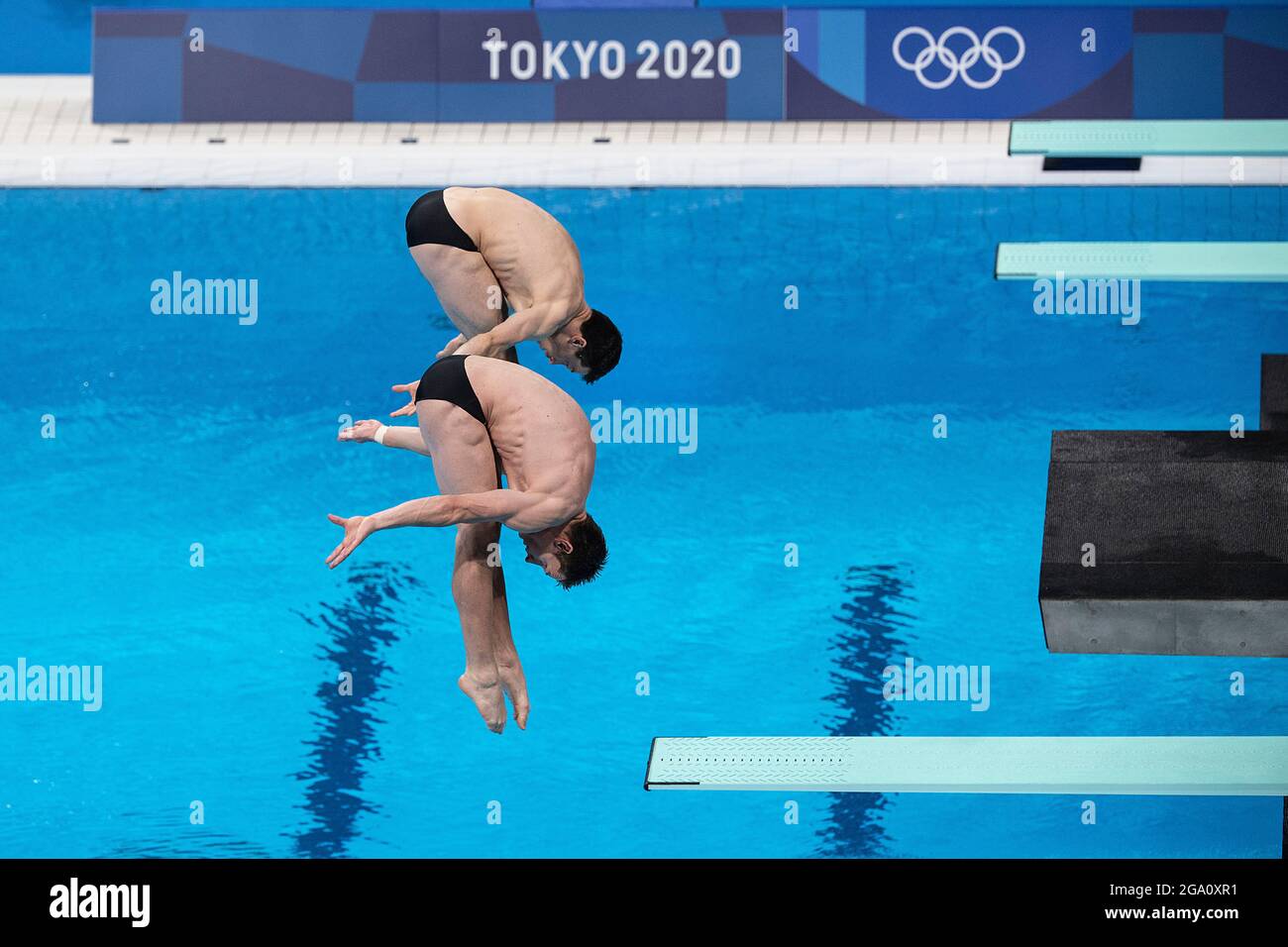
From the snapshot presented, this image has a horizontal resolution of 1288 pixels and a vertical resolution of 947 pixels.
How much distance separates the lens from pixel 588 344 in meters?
8.36

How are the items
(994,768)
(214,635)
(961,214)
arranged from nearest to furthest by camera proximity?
(994,768) → (214,635) → (961,214)

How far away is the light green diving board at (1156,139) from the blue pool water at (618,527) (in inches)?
136

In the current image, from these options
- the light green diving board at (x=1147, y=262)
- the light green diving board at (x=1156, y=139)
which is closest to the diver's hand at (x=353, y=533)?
the light green diving board at (x=1147, y=262)

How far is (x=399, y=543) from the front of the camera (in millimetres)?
12484

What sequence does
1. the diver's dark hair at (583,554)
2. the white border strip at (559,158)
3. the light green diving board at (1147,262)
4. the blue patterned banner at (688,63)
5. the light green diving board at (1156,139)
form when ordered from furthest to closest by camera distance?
the blue patterned banner at (688,63)
the white border strip at (559,158)
the light green diving board at (1156,139)
the light green diving board at (1147,262)
the diver's dark hair at (583,554)

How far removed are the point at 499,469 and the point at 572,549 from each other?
40cm

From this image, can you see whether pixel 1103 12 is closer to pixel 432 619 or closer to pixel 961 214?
pixel 961 214

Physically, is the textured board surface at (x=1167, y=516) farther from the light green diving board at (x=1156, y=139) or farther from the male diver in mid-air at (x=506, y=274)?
the male diver in mid-air at (x=506, y=274)

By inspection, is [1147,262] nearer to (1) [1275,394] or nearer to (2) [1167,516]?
(1) [1275,394]

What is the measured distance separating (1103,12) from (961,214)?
1.65m

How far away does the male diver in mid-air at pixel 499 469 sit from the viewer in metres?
7.70

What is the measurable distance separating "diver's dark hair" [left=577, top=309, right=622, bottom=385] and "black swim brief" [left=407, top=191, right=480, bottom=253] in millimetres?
524

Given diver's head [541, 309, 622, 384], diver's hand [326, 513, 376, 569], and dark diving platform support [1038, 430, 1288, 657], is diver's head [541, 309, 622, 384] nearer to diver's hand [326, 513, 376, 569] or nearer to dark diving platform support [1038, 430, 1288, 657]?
diver's hand [326, 513, 376, 569]
